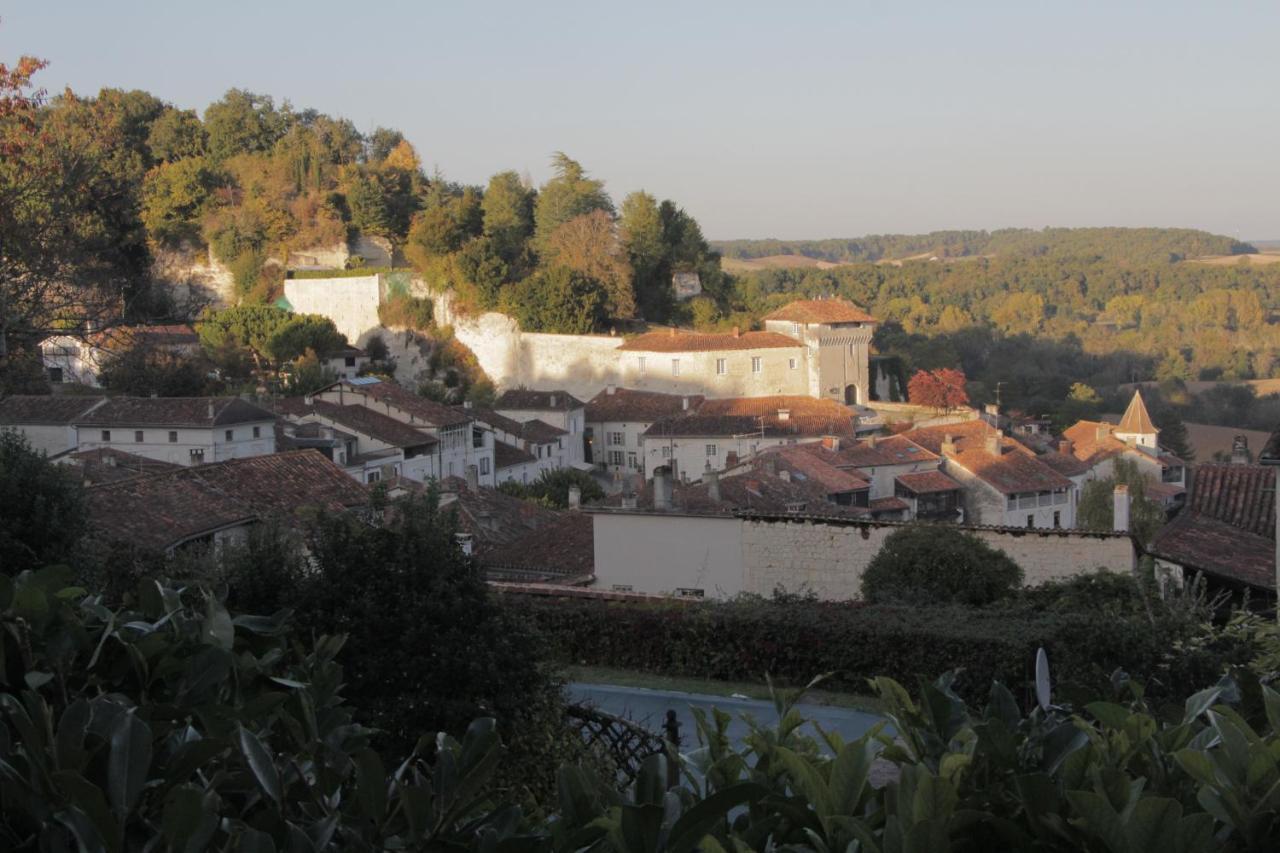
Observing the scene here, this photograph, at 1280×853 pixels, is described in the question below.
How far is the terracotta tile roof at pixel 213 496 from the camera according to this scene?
17234 millimetres

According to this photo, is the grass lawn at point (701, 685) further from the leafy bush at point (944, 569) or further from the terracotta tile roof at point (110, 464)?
the terracotta tile roof at point (110, 464)

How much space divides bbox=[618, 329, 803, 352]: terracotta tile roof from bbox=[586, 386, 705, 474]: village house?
2.40m

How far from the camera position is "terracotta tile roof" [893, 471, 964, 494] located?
129 feet

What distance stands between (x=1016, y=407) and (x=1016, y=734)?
230 ft

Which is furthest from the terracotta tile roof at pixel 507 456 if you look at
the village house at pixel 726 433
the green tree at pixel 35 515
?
the green tree at pixel 35 515

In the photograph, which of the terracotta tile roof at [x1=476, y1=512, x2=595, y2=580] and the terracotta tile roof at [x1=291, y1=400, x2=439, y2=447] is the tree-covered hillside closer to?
the terracotta tile roof at [x1=291, y1=400, x2=439, y2=447]

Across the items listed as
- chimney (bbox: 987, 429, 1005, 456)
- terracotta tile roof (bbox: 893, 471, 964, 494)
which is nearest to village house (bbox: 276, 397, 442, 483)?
terracotta tile roof (bbox: 893, 471, 964, 494)

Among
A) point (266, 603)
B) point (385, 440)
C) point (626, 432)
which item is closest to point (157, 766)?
point (266, 603)

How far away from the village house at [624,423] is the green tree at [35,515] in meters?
43.1

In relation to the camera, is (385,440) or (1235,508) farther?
(385,440)

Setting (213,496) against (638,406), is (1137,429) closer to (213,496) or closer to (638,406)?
(638,406)

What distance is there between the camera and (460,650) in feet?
22.8

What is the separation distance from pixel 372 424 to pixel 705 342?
1942 cm

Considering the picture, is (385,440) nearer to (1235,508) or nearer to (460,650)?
(1235,508)
